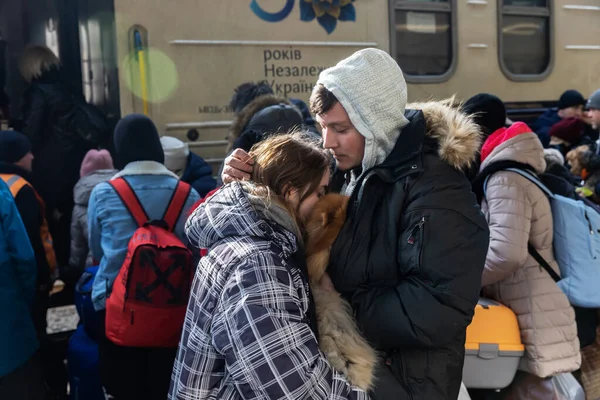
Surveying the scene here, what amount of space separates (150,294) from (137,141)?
2.54 feet

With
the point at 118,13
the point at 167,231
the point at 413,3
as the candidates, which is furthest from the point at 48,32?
the point at 413,3

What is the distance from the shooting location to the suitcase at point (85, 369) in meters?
2.79

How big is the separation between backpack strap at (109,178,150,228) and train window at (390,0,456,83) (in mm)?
2507

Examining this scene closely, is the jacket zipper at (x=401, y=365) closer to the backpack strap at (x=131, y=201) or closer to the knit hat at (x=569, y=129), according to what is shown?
the backpack strap at (x=131, y=201)

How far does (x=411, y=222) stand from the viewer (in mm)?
1491

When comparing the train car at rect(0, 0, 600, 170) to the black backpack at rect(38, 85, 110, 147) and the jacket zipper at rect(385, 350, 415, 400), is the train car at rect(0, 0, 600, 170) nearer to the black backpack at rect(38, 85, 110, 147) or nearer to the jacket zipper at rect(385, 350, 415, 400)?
the black backpack at rect(38, 85, 110, 147)

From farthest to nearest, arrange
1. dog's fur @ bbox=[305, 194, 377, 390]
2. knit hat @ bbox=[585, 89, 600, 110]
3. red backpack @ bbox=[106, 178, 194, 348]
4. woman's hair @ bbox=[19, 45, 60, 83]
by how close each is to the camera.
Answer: knit hat @ bbox=[585, 89, 600, 110] → woman's hair @ bbox=[19, 45, 60, 83] → red backpack @ bbox=[106, 178, 194, 348] → dog's fur @ bbox=[305, 194, 377, 390]

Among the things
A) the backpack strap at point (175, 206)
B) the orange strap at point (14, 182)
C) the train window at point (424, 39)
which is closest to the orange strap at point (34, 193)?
the orange strap at point (14, 182)

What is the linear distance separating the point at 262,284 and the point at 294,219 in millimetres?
220

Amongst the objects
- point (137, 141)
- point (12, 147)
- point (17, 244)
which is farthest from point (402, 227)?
point (12, 147)

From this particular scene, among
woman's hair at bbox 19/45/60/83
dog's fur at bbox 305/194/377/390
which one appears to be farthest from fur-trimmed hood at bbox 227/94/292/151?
dog's fur at bbox 305/194/377/390

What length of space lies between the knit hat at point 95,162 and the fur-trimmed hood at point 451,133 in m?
→ 2.40

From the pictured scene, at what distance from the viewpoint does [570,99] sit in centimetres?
486

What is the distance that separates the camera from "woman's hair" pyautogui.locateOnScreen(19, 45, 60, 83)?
380cm
